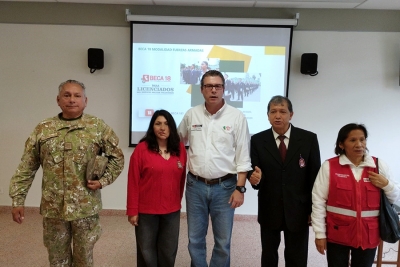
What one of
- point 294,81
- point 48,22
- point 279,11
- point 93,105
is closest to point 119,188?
point 93,105

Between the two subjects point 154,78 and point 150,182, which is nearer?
point 150,182

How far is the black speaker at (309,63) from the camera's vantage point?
139 inches

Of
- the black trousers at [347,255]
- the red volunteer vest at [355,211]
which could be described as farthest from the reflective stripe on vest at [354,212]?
the black trousers at [347,255]

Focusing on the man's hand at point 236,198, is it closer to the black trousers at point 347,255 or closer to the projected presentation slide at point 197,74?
the black trousers at point 347,255

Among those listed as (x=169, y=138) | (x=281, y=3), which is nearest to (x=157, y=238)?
(x=169, y=138)

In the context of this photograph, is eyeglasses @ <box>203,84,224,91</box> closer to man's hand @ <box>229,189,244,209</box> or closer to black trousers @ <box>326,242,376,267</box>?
man's hand @ <box>229,189,244,209</box>

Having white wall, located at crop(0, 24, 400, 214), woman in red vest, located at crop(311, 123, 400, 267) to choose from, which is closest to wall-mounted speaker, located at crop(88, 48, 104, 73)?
white wall, located at crop(0, 24, 400, 214)

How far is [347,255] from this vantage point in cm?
180

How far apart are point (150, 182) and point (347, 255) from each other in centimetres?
124

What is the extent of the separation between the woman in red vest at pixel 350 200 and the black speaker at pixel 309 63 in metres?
1.92

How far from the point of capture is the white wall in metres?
3.64

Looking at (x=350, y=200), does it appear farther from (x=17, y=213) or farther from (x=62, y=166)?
(x=17, y=213)

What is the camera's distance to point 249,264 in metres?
2.76

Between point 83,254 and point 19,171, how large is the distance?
2.05 feet
